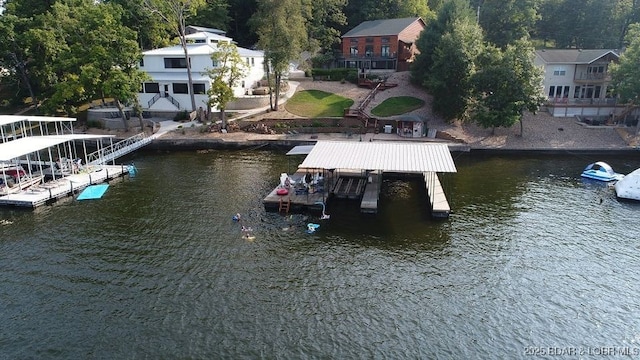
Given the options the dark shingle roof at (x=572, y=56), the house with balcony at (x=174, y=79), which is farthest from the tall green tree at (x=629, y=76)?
the house with balcony at (x=174, y=79)

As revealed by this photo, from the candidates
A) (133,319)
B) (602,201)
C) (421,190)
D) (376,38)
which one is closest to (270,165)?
(421,190)

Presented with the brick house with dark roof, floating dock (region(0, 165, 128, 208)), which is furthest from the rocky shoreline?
floating dock (region(0, 165, 128, 208))

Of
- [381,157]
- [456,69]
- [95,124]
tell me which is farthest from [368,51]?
[381,157]

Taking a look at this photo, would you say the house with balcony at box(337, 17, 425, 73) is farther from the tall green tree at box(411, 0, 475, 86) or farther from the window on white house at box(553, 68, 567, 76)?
the window on white house at box(553, 68, 567, 76)

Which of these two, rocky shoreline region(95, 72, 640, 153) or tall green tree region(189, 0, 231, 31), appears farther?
tall green tree region(189, 0, 231, 31)

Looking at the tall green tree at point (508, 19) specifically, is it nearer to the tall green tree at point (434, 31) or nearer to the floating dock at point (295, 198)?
the tall green tree at point (434, 31)

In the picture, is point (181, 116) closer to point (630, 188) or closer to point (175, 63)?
point (175, 63)

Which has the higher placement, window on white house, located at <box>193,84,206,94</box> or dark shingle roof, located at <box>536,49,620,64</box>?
dark shingle roof, located at <box>536,49,620,64</box>
